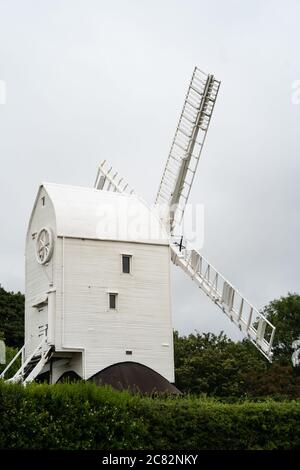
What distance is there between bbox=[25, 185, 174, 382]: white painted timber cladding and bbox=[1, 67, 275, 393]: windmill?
4 centimetres

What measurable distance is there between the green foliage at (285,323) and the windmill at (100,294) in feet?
101

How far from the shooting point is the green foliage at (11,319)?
7351 centimetres

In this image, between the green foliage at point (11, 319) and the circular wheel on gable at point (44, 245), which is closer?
the circular wheel on gable at point (44, 245)

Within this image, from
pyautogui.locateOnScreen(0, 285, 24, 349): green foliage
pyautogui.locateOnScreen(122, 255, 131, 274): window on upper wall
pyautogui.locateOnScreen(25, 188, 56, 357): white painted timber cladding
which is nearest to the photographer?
pyautogui.locateOnScreen(25, 188, 56, 357): white painted timber cladding

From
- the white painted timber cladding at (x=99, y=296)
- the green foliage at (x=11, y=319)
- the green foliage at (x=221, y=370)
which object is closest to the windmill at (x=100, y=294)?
the white painted timber cladding at (x=99, y=296)

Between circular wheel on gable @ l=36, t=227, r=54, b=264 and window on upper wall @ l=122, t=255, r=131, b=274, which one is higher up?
circular wheel on gable @ l=36, t=227, r=54, b=264

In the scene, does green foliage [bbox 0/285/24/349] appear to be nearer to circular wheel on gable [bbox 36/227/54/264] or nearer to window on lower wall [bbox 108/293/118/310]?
circular wheel on gable [bbox 36/227/54/264]

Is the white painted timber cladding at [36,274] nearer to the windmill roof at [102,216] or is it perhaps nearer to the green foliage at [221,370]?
the windmill roof at [102,216]

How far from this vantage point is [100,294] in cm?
4147

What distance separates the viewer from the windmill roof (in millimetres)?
41719

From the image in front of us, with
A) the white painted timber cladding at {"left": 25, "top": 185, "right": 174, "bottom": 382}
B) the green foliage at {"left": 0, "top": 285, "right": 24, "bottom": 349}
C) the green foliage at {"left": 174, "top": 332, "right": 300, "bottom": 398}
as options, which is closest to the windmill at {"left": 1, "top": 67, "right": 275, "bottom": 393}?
the white painted timber cladding at {"left": 25, "top": 185, "right": 174, "bottom": 382}
